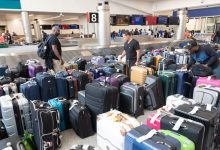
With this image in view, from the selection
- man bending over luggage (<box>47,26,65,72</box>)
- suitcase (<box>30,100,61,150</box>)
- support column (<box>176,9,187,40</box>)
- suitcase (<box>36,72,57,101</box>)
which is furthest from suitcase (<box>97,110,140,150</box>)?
support column (<box>176,9,187,40</box>)

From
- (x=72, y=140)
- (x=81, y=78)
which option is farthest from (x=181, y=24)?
(x=72, y=140)

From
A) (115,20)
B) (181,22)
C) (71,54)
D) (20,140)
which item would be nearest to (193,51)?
(20,140)

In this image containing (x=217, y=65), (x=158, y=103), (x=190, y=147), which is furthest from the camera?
(x=217, y=65)

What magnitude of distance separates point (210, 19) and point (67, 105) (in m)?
16.7

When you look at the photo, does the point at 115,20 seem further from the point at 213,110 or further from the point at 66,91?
the point at 213,110

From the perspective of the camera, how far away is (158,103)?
3350 mm

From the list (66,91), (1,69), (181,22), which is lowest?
(66,91)

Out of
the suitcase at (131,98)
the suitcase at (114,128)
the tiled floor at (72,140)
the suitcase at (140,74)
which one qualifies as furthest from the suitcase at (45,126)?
the suitcase at (140,74)

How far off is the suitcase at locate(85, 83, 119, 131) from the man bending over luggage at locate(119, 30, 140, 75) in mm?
2004

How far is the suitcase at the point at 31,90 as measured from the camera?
117 inches

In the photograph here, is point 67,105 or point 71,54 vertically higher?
point 71,54

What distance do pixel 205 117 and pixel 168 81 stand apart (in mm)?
1656

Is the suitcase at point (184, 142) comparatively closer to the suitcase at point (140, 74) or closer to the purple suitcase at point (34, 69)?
the suitcase at point (140, 74)

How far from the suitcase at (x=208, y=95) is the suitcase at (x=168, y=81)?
774 millimetres
